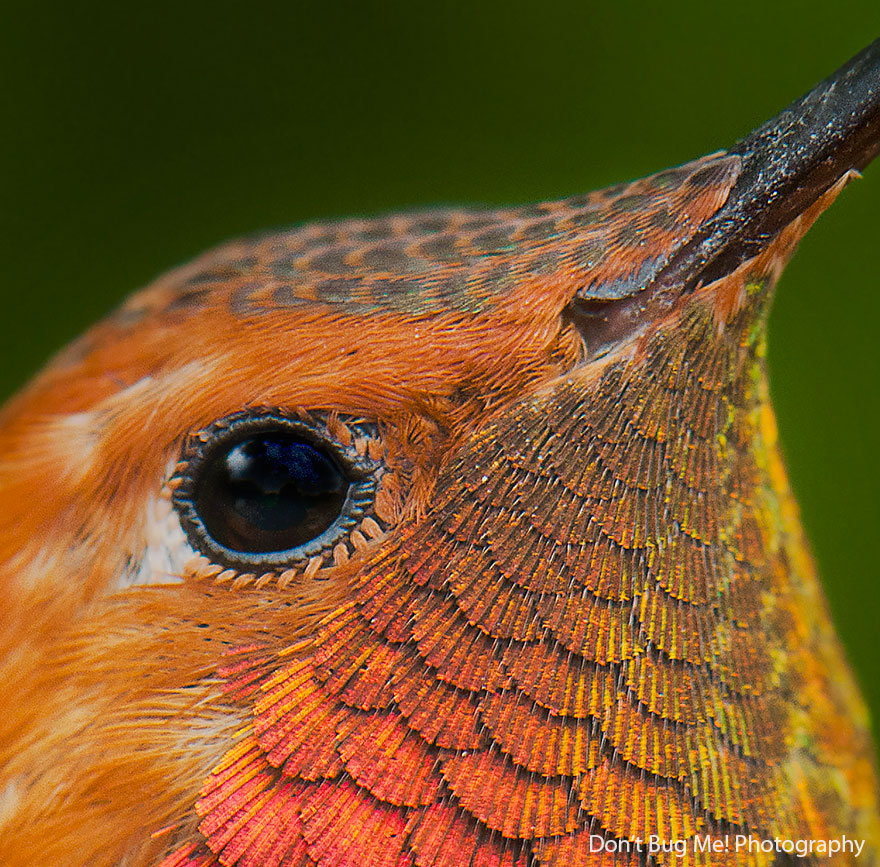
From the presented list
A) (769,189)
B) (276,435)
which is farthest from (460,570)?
(769,189)

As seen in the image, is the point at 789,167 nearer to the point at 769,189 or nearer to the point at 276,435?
the point at 769,189

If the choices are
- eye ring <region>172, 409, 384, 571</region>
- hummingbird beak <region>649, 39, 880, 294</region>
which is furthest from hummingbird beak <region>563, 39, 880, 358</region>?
eye ring <region>172, 409, 384, 571</region>

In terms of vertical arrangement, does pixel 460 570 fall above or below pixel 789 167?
below

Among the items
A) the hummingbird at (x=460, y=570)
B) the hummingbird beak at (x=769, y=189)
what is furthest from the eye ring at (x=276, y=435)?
the hummingbird beak at (x=769, y=189)

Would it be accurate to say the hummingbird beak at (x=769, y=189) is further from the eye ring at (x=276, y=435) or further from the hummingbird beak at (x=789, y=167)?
the eye ring at (x=276, y=435)

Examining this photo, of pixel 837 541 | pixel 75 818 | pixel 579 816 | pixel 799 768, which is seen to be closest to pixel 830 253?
pixel 837 541

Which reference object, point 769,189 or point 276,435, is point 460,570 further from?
point 769,189

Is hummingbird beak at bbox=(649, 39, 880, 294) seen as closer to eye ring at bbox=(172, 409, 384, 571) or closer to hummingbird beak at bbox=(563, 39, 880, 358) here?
hummingbird beak at bbox=(563, 39, 880, 358)
